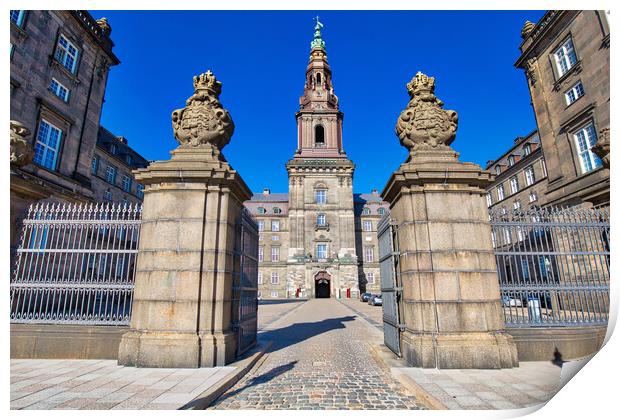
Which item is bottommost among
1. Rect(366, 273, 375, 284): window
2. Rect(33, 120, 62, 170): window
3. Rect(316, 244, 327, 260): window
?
Rect(366, 273, 375, 284): window

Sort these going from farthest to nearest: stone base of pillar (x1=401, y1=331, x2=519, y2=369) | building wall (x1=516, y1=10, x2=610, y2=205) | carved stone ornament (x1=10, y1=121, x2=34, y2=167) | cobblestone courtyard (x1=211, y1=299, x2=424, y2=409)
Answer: building wall (x1=516, y1=10, x2=610, y2=205)
carved stone ornament (x1=10, y1=121, x2=34, y2=167)
stone base of pillar (x1=401, y1=331, x2=519, y2=369)
cobblestone courtyard (x1=211, y1=299, x2=424, y2=409)

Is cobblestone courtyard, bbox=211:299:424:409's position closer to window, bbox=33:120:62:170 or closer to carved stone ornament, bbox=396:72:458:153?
carved stone ornament, bbox=396:72:458:153

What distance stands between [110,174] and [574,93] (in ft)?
119

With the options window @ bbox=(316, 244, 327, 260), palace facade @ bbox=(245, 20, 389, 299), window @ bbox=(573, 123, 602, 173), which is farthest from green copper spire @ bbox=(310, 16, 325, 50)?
window @ bbox=(573, 123, 602, 173)

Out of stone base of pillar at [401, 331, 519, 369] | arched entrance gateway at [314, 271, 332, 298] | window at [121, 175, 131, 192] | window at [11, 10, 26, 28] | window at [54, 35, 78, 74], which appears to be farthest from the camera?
arched entrance gateway at [314, 271, 332, 298]

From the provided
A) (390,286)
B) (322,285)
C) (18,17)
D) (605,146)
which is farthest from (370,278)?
(18,17)

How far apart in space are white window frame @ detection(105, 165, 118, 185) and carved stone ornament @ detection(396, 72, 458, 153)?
31.7 metres

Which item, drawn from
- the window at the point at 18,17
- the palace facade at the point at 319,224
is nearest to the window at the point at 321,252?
the palace facade at the point at 319,224

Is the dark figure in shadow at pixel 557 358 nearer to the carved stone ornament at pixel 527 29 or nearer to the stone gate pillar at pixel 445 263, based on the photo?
the stone gate pillar at pixel 445 263

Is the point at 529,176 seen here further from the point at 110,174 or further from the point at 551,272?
the point at 110,174

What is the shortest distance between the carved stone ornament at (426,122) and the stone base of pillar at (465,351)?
392 centimetres

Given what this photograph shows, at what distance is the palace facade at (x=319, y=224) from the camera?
45.1 metres

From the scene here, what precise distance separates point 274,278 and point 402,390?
1726 inches

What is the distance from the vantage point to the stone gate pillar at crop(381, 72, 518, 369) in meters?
5.99
